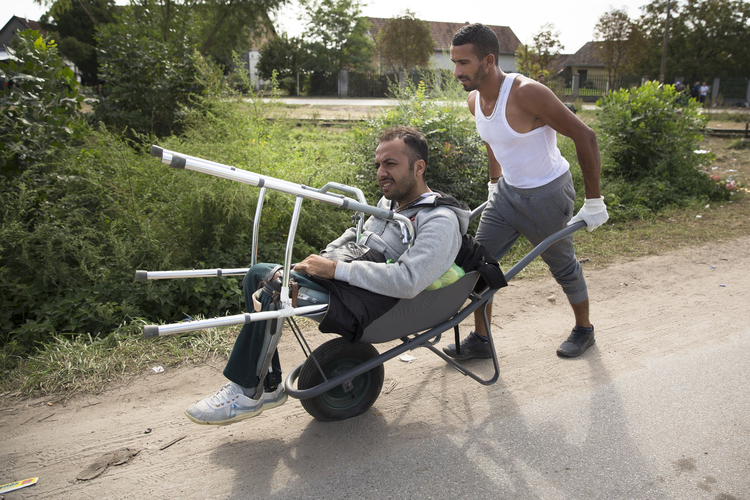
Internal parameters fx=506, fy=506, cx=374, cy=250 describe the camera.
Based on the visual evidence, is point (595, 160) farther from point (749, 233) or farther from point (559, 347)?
point (749, 233)

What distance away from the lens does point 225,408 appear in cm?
235

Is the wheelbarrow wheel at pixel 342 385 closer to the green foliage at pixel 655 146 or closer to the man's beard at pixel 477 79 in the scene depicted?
the man's beard at pixel 477 79

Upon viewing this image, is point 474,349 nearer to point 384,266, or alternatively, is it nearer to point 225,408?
point 384,266

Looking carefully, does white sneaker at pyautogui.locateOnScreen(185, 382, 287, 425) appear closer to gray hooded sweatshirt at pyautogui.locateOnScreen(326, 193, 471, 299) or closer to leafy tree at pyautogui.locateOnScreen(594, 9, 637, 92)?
gray hooded sweatshirt at pyautogui.locateOnScreen(326, 193, 471, 299)

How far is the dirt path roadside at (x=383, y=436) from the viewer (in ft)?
7.22

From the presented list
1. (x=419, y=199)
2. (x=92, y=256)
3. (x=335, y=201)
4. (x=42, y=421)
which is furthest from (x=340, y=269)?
(x=92, y=256)

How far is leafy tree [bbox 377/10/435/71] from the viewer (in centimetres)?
3034

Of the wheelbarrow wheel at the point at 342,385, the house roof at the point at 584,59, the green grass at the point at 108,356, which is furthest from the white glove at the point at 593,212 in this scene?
the house roof at the point at 584,59

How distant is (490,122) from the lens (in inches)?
115

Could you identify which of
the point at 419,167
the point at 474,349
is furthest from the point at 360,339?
the point at 474,349

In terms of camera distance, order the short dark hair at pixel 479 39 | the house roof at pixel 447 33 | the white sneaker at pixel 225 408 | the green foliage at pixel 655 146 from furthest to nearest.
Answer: the house roof at pixel 447 33, the green foliage at pixel 655 146, the short dark hair at pixel 479 39, the white sneaker at pixel 225 408

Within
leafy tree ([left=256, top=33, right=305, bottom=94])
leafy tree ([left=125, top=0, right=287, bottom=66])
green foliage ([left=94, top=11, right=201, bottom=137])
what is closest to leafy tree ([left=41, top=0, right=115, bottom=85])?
leafy tree ([left=256, top=33, right=305, bottom=94])

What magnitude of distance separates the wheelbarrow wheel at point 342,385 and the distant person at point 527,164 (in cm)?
90

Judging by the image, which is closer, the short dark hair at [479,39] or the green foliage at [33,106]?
the short dark hair at [479,39]
